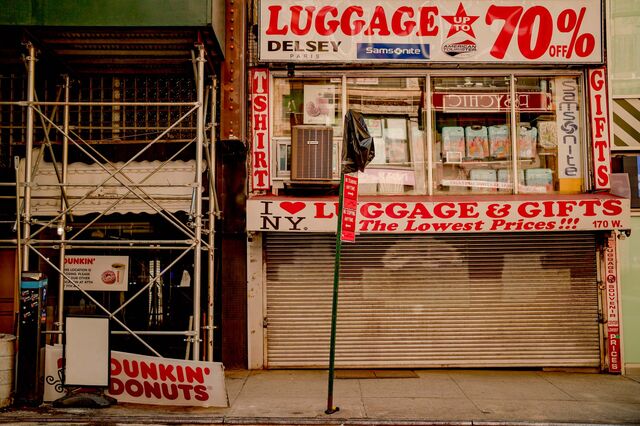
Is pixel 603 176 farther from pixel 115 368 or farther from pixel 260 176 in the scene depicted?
pixel 115 368

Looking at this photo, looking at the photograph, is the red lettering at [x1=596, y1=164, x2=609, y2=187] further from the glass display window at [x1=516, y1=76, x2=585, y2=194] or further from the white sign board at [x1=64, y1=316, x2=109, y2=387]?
the white sign board at [x1=64, y1=316, x2=109, y2=387]

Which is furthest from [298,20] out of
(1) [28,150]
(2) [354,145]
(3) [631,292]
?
(3) [631,292]

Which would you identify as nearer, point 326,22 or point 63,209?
point 63,209

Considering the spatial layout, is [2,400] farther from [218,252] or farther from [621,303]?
[621,303]

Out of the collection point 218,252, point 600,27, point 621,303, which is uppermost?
point 600,27

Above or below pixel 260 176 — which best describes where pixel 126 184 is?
below

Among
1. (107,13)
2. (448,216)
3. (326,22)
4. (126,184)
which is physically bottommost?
(448,216)

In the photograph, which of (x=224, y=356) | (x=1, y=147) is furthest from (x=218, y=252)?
(x=1, y=147)

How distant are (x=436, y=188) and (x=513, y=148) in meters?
1.70

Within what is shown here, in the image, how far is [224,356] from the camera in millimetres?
10914

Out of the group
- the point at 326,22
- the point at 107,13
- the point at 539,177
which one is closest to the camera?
the point at 107,13

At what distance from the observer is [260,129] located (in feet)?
36.8

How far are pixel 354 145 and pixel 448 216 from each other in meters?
2.95

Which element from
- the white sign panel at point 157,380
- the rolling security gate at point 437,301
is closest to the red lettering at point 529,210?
the rolling security gate at point 437,301
